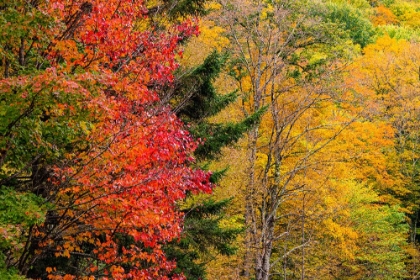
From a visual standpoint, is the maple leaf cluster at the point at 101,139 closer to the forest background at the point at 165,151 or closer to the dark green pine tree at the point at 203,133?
the forest background at the point at 165,151

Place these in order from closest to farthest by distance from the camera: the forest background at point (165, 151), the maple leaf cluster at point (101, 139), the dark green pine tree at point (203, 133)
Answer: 1. the forest background at point (165, 151)
2. the maple leaf cluster at point (101, 139)
3. the dark green pine tree at point (203, 133)

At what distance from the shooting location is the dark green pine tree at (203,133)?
11398 millimetres

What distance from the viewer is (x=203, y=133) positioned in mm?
11609

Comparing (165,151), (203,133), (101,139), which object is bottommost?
(101,139)

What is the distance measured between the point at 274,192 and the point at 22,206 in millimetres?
10506

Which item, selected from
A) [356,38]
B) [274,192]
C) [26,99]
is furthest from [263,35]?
[356,38]

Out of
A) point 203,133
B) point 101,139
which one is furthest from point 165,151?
point 203,133

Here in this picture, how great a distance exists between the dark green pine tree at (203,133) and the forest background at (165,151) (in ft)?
0.13

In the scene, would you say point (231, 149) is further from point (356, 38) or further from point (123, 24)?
point (356, 38)

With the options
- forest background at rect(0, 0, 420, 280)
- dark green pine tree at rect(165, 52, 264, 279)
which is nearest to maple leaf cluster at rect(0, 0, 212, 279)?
forest background at rect(0, 0, 420, 280)

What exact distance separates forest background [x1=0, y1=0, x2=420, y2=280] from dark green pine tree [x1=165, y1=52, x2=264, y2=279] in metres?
0.04

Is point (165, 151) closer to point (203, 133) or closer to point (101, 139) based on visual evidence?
point (101, 139)

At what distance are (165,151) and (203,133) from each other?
3.79m

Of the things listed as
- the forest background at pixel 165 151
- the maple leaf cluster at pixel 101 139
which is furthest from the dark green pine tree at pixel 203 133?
the maple leaf cluster at pixel 101 139
